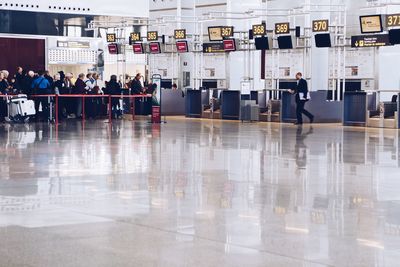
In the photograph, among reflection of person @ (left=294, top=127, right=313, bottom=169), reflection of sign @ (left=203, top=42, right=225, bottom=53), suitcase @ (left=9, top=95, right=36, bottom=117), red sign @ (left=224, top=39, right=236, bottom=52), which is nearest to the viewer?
reflection of person @ (left=294, top=127, right=313, bottom=169)

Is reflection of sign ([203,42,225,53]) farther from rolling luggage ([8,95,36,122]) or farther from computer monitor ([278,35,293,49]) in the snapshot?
rolling luggage ([8,95,36,122])

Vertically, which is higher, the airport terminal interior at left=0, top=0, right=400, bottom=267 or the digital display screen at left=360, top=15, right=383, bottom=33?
the digital display screen at left=360, top=15, right=383, bottom=33

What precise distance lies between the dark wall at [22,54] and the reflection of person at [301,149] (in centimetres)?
1328

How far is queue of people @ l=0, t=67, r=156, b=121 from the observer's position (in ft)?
100

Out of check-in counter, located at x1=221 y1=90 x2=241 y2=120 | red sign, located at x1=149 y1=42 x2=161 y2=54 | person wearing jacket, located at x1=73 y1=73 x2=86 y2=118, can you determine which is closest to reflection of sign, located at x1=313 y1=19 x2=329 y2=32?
check-in counter, located at x1=221 y1=90 x2=241 y2=120

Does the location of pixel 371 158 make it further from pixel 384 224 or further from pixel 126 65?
pixel 126 65

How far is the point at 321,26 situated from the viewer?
3138 cm

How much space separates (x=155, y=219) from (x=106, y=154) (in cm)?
789

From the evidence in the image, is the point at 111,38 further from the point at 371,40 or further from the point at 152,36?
the point at 371,40

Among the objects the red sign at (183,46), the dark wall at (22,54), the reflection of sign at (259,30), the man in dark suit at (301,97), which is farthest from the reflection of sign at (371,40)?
the dark wall at (22,54)

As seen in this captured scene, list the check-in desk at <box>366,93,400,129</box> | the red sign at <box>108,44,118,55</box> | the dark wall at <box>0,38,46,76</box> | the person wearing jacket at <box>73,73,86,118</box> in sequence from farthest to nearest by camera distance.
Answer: the red sign at <box>108,44,118,55</box>, the dark wall at <box>0,38,46,76</box>, the person wearing jacket at <box>73,73,86,118</box>, the check-in desk at <box>366,93,400,129</box>

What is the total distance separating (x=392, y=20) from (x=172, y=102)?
1241 centimetres

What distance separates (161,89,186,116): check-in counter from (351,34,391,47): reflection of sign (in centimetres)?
1024

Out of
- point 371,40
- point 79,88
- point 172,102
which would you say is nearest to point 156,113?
point 79,88
